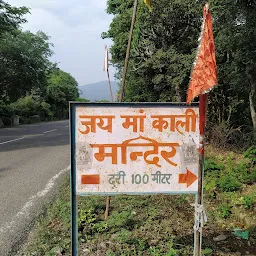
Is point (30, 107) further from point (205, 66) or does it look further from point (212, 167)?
point (205, 66)

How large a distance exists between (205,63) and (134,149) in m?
0.99

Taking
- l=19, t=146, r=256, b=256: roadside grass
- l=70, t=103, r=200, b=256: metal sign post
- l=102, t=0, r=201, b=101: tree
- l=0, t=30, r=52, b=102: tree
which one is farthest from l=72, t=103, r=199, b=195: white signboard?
l=0, t=30, r=52, b=102: tree

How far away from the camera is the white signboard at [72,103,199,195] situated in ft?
9.14

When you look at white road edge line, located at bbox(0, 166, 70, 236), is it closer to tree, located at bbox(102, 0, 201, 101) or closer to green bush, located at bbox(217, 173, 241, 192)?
green bush, located at bbox(217, 173, 241, 192)

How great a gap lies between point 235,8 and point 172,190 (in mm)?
5720

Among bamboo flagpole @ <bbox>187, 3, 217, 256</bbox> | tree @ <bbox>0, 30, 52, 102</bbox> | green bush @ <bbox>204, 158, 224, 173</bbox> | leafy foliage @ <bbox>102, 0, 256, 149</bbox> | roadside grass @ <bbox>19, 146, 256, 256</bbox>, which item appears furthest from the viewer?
tree @ <bbox>0, 30, 52, 102</bbox>

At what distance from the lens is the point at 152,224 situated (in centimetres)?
390

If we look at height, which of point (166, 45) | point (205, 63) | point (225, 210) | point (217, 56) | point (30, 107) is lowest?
point (225, 210)

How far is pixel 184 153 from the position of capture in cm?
288

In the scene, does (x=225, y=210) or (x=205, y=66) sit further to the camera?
(x=225, y=210)

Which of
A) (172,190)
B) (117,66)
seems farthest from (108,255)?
(117,66)

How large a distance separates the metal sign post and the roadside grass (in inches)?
29.4

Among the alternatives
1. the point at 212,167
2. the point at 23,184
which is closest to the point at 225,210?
the point at 212,167

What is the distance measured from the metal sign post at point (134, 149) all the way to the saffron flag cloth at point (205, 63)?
40cm
